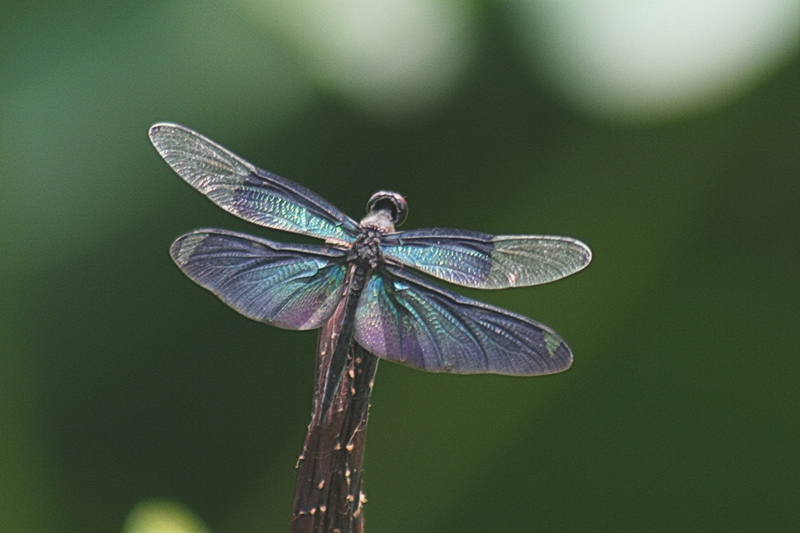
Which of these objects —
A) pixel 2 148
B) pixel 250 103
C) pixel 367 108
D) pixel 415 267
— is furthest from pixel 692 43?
pixel 2 148

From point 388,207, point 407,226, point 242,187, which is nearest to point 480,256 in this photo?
point 388,207

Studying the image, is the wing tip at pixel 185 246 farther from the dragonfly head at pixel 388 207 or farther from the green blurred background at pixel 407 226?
the green blurred background at pixel 407 226

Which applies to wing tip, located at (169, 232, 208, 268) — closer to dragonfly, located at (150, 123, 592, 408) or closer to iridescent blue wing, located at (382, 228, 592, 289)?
dragonfly, located at (150, 123, 592, 408)

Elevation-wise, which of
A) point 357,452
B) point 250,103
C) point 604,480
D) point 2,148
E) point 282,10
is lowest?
point 357,452

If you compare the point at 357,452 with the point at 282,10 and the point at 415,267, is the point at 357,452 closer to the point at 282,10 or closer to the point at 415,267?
the point at 415,267

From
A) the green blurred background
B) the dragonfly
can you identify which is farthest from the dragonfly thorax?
the green blurred background

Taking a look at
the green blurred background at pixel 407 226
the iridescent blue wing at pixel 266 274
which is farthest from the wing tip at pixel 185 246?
the green blurred background at pixel 407 226

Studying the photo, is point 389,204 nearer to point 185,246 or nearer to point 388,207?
point 388,207
